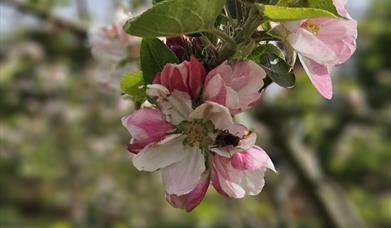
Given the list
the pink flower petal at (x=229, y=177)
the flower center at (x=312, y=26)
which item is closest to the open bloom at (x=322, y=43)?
the flower center at (x=312, y=26)

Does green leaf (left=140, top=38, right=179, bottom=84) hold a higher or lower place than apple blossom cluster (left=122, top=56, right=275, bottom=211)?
higher

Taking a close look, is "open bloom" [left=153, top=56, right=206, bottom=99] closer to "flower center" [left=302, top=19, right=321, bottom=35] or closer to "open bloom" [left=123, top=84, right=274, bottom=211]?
"open bloom" [left=123, top=84, right=274, bottom=211]

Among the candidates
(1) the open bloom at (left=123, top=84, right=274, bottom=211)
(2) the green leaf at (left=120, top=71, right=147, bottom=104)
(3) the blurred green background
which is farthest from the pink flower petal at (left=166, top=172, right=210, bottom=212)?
(3) the blurred green background

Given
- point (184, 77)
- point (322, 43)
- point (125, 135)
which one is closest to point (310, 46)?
point (322, 43)

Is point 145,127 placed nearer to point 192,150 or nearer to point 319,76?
point 192,150

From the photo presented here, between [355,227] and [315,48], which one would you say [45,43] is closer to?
[355,227]

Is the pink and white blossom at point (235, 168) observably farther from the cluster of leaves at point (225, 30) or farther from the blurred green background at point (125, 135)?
the blurred green background at point (125, 135)
